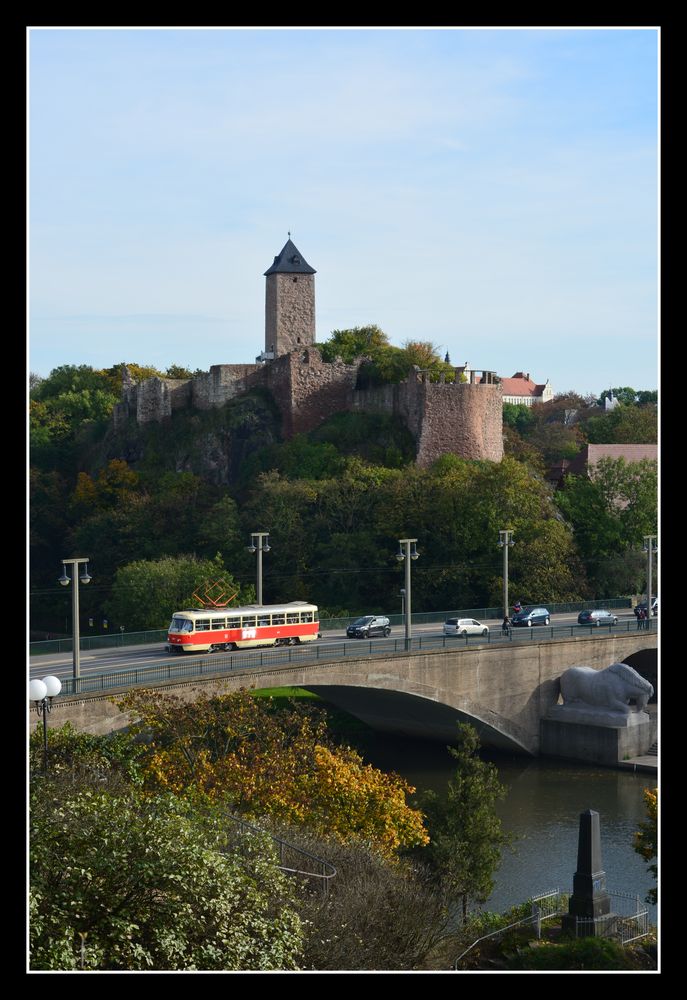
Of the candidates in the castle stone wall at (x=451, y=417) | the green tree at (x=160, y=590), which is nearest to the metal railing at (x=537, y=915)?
the green tree at (x=160, y=590)

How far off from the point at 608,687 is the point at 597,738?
6.45 ft

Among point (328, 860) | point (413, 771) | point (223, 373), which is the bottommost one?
point (413, 771)

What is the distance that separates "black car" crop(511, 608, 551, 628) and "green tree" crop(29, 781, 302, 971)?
34.3 m

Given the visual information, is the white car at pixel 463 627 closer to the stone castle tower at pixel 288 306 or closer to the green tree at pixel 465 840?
the green tree at pixel 465 840

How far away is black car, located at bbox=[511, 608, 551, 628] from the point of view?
48978 millimetres

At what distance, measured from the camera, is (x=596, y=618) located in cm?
4966

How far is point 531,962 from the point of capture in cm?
1983

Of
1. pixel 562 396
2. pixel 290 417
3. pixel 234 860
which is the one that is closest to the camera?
pixel 234 860

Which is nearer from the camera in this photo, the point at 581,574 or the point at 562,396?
the point at 581,574

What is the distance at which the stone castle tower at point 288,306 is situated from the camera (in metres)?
81.1

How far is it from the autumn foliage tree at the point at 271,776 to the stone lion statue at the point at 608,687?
18.5 meters
